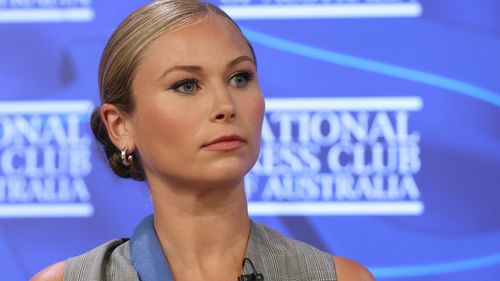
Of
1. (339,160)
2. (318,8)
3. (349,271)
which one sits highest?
(318,8)

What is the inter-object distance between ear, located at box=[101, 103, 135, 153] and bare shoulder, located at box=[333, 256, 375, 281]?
37 centimetres

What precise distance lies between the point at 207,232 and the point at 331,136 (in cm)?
76

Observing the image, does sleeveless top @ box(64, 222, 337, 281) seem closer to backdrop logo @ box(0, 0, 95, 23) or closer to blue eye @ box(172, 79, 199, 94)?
blue eye @ box(172, 79, 199, 94)

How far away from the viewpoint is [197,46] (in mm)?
1391

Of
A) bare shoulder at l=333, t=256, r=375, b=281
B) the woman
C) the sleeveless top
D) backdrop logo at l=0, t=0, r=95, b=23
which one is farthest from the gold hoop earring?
backdrop logo at l=0, t=0, r=95, b=23

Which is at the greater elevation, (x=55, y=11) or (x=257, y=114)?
(x=55, y=11)

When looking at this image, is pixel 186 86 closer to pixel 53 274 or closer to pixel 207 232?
pixel 207 232

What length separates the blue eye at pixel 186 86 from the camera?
4.50 ft

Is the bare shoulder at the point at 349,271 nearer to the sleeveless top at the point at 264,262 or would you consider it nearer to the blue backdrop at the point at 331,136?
the sleeveless top at the point at 264,262

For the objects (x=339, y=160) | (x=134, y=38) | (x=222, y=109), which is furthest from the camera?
(x=339, y=160)

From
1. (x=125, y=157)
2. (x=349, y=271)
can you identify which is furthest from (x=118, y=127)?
(x=349, y=271)

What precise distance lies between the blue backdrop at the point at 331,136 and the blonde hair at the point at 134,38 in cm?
67

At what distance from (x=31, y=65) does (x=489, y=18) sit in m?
1.07

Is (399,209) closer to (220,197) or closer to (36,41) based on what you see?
(220,197)
